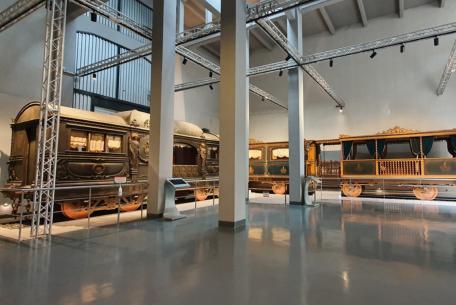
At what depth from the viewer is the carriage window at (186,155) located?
11430 millimetres

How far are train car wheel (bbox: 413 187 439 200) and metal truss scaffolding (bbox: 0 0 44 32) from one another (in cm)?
1416

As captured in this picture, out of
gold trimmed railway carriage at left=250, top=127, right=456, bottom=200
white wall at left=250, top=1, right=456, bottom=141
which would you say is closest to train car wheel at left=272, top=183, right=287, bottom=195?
gold trimmed railway carriage at left=250, top=127, right=456, bottom=200

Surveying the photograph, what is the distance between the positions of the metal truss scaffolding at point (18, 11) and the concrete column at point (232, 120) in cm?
450

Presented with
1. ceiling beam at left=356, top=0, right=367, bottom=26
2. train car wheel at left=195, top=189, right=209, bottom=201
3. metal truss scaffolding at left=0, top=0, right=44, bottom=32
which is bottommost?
train car wheel at left=195, top=189, right=209, bottom=201

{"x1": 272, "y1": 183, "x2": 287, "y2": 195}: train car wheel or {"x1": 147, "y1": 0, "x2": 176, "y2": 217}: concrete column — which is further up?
{"x1": 147, "y1": 0, "x2": 176, "y2": 217}: concrete column

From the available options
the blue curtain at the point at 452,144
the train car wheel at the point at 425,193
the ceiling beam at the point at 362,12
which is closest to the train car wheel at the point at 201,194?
the train car wheel at the point at 425,193

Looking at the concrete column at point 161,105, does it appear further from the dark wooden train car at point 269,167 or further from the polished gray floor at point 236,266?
the dark wooden train car at point 269,167

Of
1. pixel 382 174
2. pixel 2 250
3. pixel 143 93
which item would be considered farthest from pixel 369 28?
pixel 2 250

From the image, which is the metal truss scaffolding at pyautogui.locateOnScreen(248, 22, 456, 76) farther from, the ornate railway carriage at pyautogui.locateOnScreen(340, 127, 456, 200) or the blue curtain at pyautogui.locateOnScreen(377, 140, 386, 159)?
the blue curtain at pyautogui.locateOnScreen(377, 140, 386, 159)

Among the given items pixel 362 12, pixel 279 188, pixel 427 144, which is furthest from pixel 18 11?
pixel 362 12

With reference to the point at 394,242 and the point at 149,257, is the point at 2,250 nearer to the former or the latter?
the point at 149,257

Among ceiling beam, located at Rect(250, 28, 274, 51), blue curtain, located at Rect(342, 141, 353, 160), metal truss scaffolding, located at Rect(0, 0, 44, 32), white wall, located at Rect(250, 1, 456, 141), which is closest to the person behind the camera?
metal truss scaffolding, located at Rect(0, 0, 44, 32)

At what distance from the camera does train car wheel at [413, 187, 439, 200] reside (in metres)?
10.9

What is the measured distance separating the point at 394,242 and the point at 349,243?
0.79 meters
